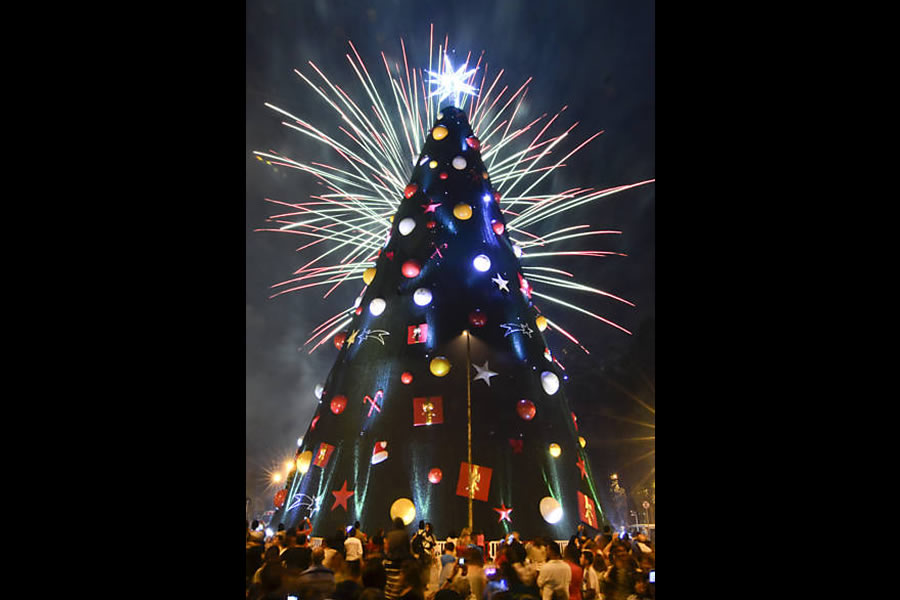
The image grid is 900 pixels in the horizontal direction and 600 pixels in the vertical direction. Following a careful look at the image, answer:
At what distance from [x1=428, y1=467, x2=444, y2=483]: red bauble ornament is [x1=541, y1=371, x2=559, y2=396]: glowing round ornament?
2.68 metres

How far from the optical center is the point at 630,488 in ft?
103

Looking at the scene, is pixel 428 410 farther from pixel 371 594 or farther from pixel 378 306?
pixel 371 594

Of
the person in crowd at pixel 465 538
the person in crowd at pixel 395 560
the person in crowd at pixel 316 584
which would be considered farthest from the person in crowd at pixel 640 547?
the person in crowd at pixel 316 584

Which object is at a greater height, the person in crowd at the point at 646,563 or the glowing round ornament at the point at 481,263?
the glowing round ornament at the point at 481,263

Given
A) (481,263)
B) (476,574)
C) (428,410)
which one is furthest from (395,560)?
(481,263)

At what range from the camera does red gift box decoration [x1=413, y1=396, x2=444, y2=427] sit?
1027 centimetres

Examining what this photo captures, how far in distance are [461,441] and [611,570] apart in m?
3.98

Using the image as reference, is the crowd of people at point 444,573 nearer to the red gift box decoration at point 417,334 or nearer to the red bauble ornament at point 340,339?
the red gift box decoration at point 417,334

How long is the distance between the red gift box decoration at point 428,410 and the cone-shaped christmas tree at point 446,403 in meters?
0.02

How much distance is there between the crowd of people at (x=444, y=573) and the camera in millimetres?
5551
